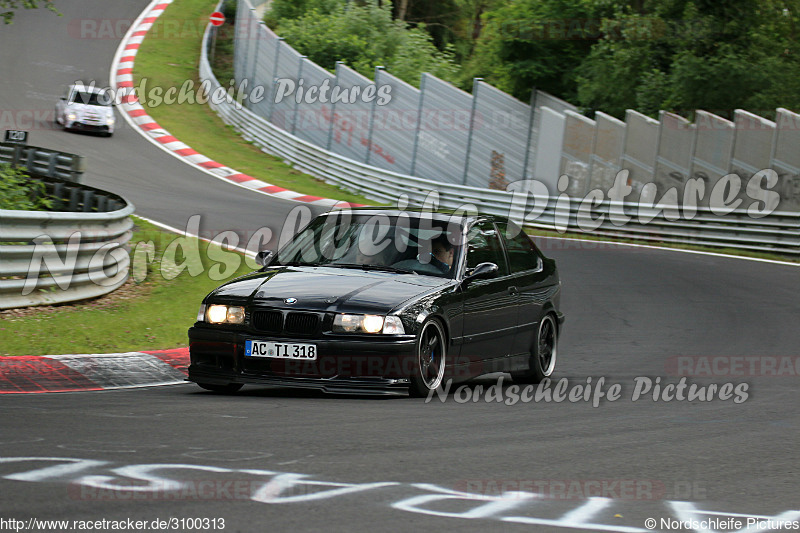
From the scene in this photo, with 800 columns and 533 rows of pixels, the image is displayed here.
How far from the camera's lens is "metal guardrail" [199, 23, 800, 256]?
78.2 ft

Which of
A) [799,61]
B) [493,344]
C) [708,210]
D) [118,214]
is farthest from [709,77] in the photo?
Result: [493,344]

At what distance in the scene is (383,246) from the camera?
9.19 metres

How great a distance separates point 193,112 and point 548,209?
57.4ft

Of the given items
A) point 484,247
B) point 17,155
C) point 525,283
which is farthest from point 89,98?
point 484,247

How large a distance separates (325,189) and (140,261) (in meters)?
17.0

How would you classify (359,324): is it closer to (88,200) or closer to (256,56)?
(88,200)

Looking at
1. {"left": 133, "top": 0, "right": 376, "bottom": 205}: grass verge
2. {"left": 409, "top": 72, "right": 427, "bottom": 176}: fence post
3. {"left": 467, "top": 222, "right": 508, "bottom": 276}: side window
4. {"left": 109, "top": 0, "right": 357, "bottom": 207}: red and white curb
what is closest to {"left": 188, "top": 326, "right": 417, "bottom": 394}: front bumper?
{"left": 467, "top": 222, "right": 508, "bottom": 276}: side window

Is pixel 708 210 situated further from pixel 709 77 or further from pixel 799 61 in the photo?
pixel 799 61

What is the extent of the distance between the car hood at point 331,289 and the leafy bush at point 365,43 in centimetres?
3169

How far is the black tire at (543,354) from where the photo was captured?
10.2 metres

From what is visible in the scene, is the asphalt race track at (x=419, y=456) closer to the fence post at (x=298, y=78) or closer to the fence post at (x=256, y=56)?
the fence post at (x=298, y=78)

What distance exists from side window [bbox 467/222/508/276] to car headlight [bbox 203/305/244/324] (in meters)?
2.04

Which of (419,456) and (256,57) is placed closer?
(419,456)

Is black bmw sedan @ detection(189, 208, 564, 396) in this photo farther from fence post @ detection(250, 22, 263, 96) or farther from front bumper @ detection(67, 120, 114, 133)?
fence post @ detection(250, 22, 263, 96)
